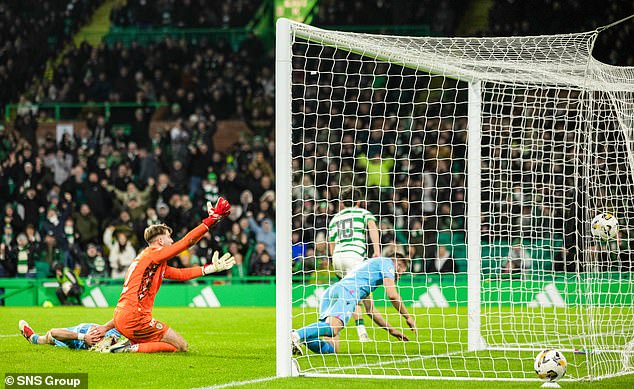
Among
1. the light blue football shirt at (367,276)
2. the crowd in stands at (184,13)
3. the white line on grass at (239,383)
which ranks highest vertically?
the crowd in stands at (184,13)

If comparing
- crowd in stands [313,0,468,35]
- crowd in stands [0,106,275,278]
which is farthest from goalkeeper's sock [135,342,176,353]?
crowd in stands [313,0,468,35]

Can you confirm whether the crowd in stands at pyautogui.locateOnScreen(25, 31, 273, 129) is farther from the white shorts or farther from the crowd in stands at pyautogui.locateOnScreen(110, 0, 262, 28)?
the white shorts

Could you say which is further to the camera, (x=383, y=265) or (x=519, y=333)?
(x=519, y=333)

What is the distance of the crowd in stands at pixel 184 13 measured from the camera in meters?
25.2

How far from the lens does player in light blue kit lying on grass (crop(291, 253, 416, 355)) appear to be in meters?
8.84

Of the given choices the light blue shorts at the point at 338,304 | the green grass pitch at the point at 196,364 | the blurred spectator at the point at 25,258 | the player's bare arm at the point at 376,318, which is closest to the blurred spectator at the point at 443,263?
the green grass pitch at the point at 196,364

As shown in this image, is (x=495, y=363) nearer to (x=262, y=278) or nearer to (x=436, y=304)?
(x=436, y=304)

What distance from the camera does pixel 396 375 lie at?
25.1 feet

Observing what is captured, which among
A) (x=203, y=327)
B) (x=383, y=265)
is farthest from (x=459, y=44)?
(x=203, y=327)

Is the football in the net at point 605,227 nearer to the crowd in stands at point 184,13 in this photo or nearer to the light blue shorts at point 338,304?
the light blue shorts at point 338,304

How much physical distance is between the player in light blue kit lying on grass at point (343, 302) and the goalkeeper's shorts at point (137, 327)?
1465 mm

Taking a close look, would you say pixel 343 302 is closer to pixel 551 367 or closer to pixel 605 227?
pixel 605 227

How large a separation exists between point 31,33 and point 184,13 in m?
4.06

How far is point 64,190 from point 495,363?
12728 mm
